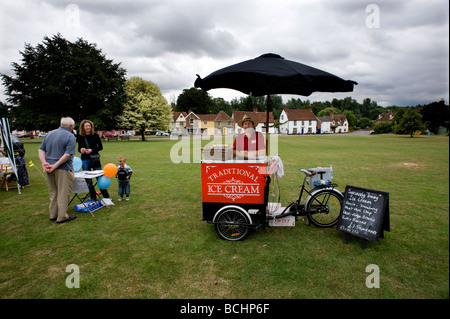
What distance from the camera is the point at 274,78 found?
4383 millimetres

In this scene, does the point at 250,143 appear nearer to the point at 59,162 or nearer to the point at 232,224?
the point at 232,224

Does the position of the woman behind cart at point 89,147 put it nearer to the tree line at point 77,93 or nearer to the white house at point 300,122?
the tree line at point 77,93

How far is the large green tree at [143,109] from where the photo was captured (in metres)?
35.8

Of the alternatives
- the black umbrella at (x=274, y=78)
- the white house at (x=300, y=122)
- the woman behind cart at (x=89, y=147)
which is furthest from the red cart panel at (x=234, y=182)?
the white house at (x=300, y=122)

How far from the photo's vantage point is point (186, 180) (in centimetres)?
907

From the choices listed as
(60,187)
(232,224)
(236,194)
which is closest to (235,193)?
(236,194)

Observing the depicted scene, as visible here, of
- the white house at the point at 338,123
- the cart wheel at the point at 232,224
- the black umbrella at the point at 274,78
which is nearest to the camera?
the black umbrella at the point at 274,78

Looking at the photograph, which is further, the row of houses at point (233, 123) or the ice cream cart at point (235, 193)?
the row of houses at point (233, 123)

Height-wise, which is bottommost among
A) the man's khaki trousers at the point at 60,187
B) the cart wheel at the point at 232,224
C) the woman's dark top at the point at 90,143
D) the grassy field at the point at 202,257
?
the grassy field at the point at 202,257

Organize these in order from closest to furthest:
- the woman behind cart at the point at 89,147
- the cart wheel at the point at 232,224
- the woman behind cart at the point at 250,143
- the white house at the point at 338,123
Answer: the cart wheel at the point at 232,224 < the woman behind cart at the point at 250,143 < the woman behind cart at the point at 89,147 < the white house at the point at 338,123

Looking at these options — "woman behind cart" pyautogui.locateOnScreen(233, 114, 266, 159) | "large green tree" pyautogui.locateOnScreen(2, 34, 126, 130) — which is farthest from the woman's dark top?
"large green tree" pyautogui.locateOnScreen(2, 34, 126, 130)

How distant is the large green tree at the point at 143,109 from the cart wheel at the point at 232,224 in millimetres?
34645
